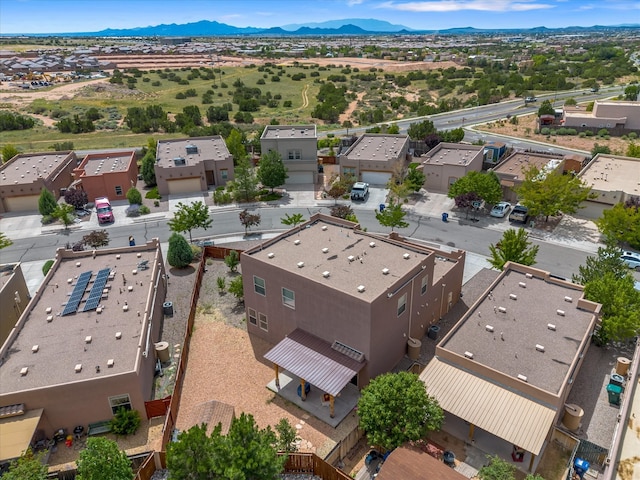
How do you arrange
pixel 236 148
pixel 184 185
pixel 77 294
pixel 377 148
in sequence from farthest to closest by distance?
pixel 236 148 < pixel 377 148 < pixel 184 185 < pixel 77 294

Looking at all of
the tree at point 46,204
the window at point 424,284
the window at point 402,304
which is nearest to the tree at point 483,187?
the window at point 424,284

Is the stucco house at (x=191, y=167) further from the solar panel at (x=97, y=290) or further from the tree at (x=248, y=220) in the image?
the solar panel at (x=97, y=290)

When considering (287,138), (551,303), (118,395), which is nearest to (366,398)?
(118,395)

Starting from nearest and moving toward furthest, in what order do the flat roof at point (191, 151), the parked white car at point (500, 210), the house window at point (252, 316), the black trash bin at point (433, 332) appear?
the house window at point (252, 316)
the black trash bin at point (433, 332)
the parked white car at point (500, 210)
the flat roof at point (191, 151)

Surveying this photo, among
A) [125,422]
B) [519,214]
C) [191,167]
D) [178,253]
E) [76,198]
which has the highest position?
[191,167]

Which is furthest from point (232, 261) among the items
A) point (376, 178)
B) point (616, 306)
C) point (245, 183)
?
point (616, 306)

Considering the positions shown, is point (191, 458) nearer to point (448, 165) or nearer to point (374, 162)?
point (374, 162)

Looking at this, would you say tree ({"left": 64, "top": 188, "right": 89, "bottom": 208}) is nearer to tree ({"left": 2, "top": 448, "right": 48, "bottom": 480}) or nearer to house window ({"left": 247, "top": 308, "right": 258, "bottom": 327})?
house window ({"left": 247, "top": 308, "right": 258, "bottom": 327})

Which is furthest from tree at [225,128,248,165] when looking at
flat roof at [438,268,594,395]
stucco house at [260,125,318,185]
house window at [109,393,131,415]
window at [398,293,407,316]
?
house window at [109,393,131,415]
